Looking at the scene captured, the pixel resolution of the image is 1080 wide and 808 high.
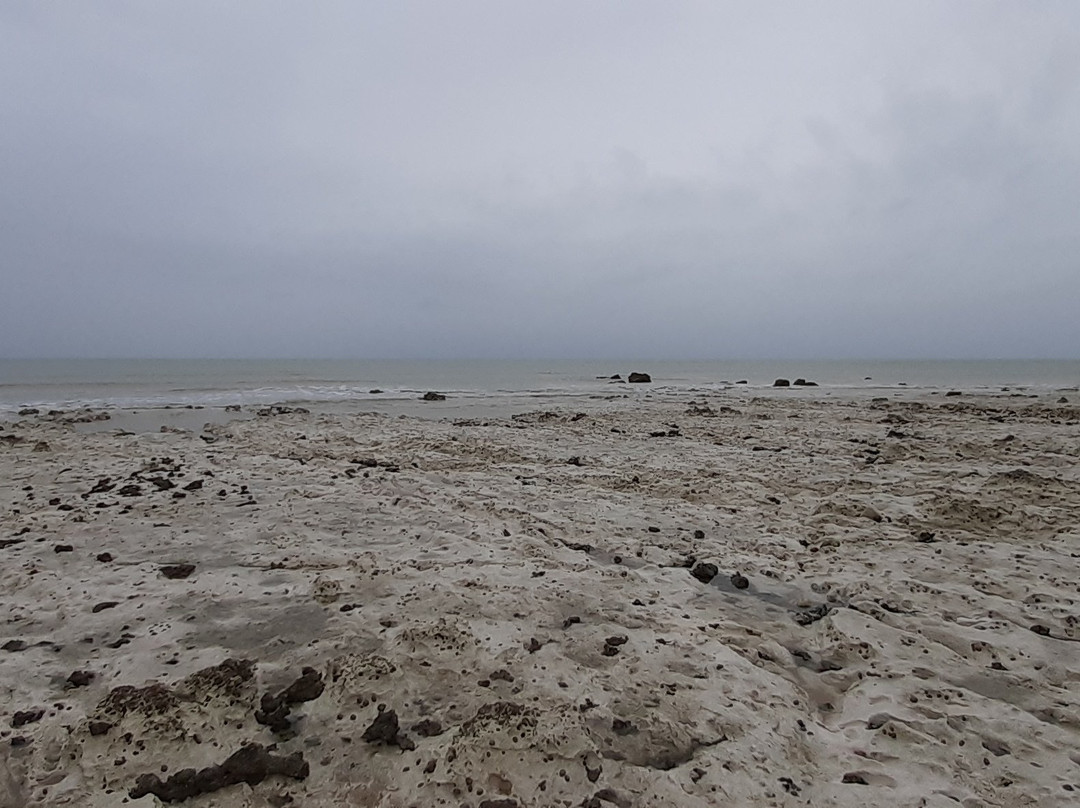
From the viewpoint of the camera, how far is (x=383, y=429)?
50.6 feet

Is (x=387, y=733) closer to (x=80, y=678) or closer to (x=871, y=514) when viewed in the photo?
(x=80, y=678)

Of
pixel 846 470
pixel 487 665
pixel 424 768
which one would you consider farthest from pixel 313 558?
pixel 846 470

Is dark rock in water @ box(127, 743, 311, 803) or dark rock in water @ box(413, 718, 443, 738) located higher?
dark rock in water @ box(413, 718, 443, 738)

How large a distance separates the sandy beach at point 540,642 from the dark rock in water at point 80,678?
24 mm

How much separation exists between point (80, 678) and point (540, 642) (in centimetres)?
276

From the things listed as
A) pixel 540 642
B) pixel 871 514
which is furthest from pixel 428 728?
pixel 871 514

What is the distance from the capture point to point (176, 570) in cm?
489

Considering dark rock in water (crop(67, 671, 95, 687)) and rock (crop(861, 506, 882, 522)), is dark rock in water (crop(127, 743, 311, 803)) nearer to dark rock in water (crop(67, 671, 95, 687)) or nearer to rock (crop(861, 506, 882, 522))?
dark rock in water (crop(67, 671, 95, 687))

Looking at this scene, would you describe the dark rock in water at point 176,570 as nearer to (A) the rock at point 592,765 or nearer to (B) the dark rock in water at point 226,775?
(B) the dark rock in water at point 226,775

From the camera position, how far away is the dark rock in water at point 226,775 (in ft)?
8.23

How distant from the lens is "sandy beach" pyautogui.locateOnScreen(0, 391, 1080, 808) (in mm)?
2633

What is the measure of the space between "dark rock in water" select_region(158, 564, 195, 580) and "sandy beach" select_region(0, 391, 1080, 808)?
0.03 m

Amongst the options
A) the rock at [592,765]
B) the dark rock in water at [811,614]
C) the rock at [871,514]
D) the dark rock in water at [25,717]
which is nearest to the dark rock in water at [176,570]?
the dark rock in water at [25,717]

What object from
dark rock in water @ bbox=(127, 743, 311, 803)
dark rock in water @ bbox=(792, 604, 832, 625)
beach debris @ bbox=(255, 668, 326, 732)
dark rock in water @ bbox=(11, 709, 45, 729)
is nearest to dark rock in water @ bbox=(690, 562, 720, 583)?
dark rock in water @ bbox=(792, 604, 832, 625)
